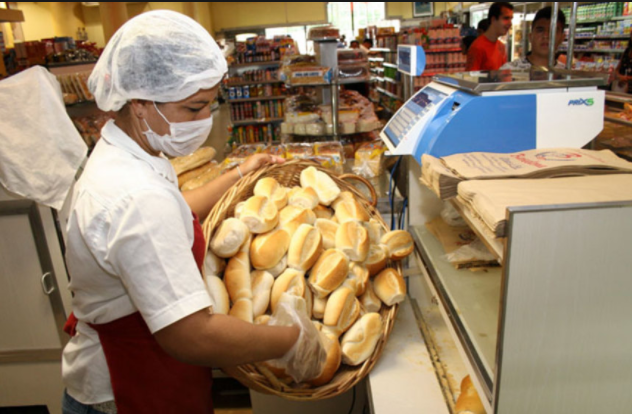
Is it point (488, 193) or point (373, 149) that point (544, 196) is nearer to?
point (488, 193)

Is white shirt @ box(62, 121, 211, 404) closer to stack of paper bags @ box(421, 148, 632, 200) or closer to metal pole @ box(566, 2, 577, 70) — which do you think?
stack of paper bags @ box(421, 148, 632, 200)

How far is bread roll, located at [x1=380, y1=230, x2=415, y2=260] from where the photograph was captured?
5.76 feet

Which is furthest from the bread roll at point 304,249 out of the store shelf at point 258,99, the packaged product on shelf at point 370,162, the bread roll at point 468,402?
the store shelf at point 258,99

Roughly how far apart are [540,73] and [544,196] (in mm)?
909

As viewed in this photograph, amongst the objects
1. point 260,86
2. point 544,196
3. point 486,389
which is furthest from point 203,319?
point 260,86

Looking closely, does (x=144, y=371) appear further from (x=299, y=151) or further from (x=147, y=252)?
(x=299, y=151)

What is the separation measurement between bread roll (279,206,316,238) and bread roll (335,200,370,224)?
106mm

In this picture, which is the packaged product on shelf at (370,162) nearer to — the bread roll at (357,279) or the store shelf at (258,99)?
the bread roll at (357,279)

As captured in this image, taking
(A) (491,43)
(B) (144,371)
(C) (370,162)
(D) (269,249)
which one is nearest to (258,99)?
(A) (491,43)

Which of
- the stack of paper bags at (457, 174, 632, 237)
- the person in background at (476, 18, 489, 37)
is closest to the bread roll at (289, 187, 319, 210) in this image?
the stack of paper bags at (457, 174, 632, 237)

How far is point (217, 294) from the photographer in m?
1.48

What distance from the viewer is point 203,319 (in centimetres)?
103

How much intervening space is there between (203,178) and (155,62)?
1.47 m

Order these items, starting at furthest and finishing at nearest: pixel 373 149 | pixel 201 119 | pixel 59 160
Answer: pixel 373 149, pixel 59 160, pixel 201 119
